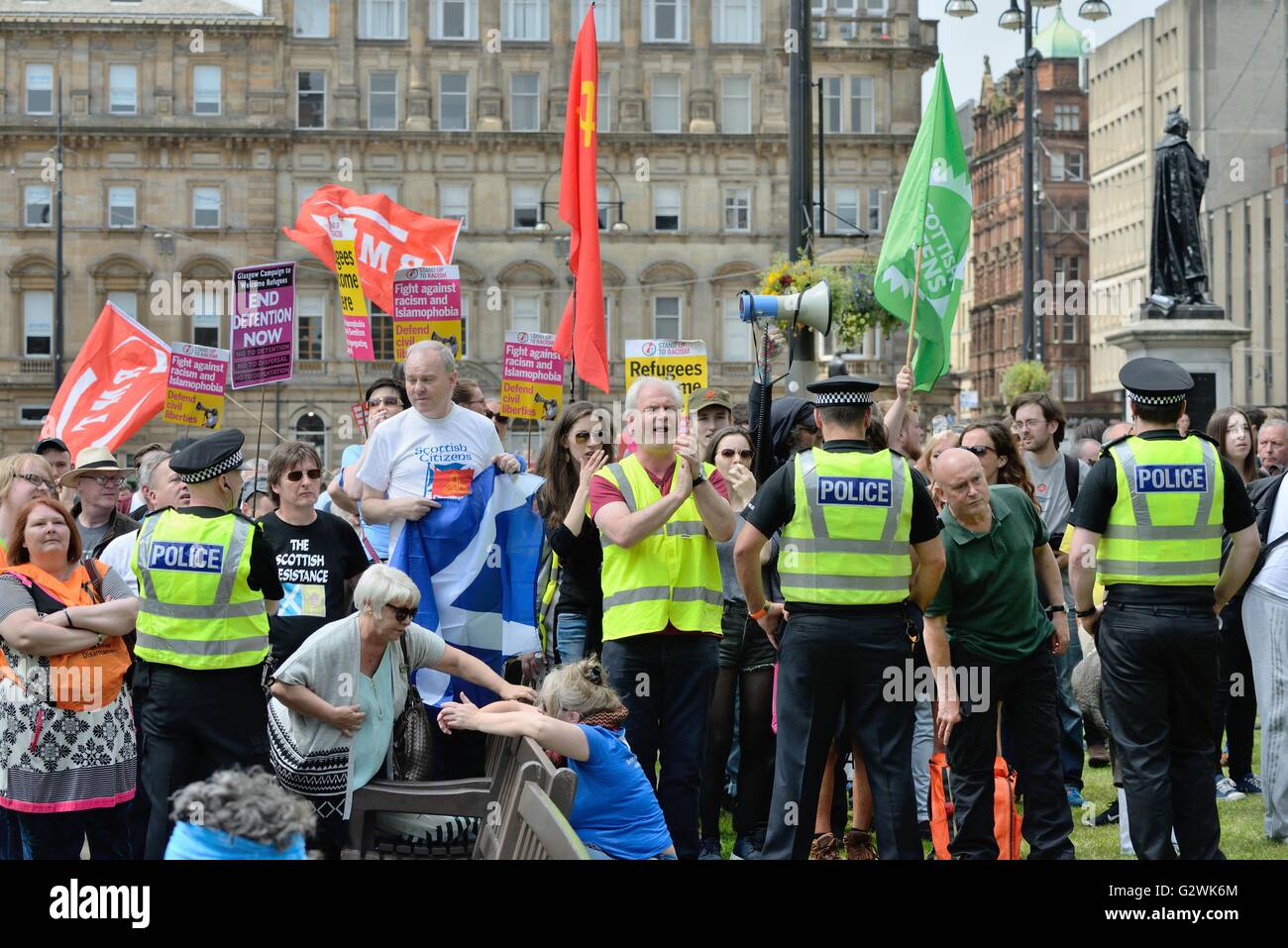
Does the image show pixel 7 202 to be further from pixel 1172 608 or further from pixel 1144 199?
pixel 1172 608

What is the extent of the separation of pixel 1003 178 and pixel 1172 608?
362 feet

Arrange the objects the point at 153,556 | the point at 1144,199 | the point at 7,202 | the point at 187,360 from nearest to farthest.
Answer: the point at 153,556 < the point at 187,360 < the point at 7,202 < the point at 1144,199

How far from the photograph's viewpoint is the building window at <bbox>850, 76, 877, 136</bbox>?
6325 centimetres

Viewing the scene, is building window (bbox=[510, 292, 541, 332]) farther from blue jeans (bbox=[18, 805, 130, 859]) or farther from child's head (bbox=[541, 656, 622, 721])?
child's head (bbox=[541, 656, 622, 721])

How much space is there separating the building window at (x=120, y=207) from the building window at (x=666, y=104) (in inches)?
725

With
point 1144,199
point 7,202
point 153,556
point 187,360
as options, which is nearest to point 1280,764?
point 153,556

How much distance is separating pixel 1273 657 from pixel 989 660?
2217 millimetres

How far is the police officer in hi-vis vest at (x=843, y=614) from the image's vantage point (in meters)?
7.02

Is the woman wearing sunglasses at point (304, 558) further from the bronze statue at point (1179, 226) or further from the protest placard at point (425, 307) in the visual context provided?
the bronze statue at point (1179, 226)

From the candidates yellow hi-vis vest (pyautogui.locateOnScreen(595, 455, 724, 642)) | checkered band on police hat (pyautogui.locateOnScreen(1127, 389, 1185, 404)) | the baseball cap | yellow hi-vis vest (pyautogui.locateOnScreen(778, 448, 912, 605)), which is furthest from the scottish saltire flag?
checkered band on police hat (pyautogui.locateOnScreen(1127, 389, 1185, 404))

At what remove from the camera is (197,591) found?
23.5ft

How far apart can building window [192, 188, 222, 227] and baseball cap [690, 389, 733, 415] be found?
53.2 meters

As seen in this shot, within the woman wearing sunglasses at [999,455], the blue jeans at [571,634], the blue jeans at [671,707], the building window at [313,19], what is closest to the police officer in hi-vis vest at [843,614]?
the blue jeans at [671,707]

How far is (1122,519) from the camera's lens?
292 inches
